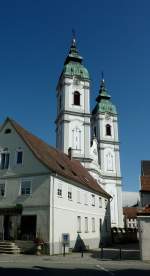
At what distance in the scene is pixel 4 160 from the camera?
99.7 feet

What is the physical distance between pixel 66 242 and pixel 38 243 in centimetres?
373

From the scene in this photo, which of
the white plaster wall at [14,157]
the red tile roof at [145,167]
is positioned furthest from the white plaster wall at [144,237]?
the red tile roof at [145,167]

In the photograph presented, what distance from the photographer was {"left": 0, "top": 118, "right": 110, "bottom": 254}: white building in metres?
26.7

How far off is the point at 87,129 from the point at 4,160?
1344 inches

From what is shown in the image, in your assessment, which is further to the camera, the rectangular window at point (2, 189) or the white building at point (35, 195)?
the rectangular window at point (2, 189)

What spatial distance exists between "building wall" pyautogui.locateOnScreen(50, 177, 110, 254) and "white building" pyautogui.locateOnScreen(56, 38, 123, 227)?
2283 centimetres

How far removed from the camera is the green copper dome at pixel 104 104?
79094 millimetres

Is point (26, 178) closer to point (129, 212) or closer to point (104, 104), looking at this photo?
point (104, 104)

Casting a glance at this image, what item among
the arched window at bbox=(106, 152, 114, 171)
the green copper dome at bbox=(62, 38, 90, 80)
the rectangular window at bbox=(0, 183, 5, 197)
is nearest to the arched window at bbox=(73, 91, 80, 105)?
the green copper dome at bbox=(62, 38, 90, 80)

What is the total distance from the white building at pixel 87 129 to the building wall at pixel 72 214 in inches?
899

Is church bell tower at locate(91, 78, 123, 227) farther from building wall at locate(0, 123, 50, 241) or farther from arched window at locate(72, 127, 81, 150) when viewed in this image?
building wall at locate(0, 123, 50, 241)

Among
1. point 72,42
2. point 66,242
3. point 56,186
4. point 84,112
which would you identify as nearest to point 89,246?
point 66,242

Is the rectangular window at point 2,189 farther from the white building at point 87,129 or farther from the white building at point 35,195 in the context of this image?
the white building at point 87,129

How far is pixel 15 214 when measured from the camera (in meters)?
27.7
